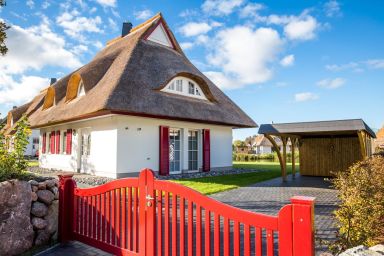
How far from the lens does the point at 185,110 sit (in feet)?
44.1

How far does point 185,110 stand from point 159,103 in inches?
58.6

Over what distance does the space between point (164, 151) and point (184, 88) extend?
12.9 ft

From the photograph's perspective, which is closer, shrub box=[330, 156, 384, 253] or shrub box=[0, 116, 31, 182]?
shrub box=[330, 156, 384, 253]

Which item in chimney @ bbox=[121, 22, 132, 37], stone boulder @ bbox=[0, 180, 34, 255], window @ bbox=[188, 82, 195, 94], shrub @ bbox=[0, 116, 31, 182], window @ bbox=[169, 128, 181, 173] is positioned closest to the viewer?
stone boulder @ bbox=[0, 180, 34, 255]

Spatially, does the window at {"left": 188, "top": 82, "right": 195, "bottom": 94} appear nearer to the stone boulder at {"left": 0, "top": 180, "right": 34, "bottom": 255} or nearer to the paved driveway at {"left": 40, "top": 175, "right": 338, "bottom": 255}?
the paved driveway at {"left": 40, "top": 175, "right": 338, "bottom": 255}

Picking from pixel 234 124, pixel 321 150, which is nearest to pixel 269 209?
pixel 234 124

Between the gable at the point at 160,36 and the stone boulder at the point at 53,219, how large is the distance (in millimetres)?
14297

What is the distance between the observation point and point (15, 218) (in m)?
3.94

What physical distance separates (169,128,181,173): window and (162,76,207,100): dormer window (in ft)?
6.96

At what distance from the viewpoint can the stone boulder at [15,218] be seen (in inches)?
150

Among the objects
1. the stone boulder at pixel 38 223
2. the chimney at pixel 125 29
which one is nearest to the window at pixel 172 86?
the chimney at pixel 125 29

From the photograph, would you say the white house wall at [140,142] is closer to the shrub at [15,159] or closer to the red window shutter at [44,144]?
the shrub at [15,159]

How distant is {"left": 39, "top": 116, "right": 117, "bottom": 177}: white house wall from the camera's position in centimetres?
1223

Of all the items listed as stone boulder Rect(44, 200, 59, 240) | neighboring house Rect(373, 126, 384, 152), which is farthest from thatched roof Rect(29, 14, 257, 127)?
neighboring house Rect(373, 126, 384, 152)
